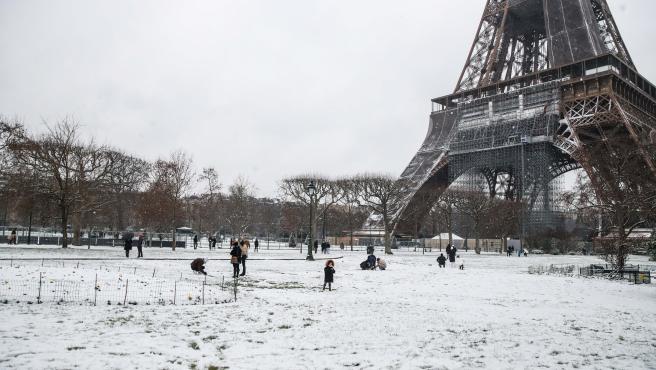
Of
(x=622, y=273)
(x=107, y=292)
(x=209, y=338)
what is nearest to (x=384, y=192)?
(x=622, y=273)

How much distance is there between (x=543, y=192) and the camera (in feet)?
201

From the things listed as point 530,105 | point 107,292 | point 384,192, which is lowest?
point 107,292

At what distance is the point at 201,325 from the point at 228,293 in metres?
4.51

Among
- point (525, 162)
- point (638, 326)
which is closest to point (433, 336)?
point (638, 326)

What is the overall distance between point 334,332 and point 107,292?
6732 mm

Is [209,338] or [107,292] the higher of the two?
[107,292]

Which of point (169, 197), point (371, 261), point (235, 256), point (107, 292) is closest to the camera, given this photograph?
point (107, 292)

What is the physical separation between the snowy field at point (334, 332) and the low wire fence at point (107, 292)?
0.51 meters

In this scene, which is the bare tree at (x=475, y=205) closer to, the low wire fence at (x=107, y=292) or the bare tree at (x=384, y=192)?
the bare tree at (x=384, y=192)

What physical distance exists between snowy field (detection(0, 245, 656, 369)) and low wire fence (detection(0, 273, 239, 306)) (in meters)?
0.51

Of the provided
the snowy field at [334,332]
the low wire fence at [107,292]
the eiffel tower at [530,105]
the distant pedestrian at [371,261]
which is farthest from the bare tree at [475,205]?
the low wire fence at [107,292]

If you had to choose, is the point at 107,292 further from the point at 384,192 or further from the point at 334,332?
the point at 384,192

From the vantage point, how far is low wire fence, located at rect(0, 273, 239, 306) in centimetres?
1130

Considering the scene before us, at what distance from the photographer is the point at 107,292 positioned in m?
12.4
